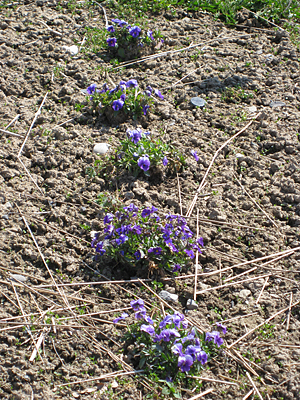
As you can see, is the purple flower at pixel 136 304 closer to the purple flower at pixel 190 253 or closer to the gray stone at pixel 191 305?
the gray stone at pixel 191 305

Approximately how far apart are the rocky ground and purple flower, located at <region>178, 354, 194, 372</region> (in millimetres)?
184

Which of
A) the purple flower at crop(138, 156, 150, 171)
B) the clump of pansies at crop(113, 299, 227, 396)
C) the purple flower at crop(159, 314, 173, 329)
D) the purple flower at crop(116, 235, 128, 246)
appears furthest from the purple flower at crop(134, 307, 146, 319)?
the purple flower at crop(138, 156, 150, 171)

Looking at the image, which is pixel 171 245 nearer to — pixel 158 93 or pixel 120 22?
pixel 158 93

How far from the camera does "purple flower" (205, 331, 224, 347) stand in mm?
2336

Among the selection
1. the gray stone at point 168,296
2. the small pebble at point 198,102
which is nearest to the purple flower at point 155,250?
the gray stone at point 168,296

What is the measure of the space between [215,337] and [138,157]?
160cm

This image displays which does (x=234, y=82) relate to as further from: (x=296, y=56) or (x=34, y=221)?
(x=34, y=221)

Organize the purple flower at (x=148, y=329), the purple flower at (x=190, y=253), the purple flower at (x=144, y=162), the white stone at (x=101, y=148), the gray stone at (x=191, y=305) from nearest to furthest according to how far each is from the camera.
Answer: the purple flower at (x=148, y=329), the gray stone at (x=191, y=305), the purple flower at (x=190, y=253), the purple flower at (x=144, y=162), the white stone at (x=101, y=148)

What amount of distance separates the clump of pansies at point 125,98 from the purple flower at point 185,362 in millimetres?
2333

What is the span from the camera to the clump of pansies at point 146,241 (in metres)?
2.76

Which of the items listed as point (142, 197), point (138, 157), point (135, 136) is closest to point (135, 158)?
point (138, 157)

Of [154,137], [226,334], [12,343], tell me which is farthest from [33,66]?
[226,334]

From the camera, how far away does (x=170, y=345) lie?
2271mm

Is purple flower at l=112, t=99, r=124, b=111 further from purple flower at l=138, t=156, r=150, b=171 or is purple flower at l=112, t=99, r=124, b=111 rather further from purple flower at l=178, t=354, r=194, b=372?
purple flower at l=178, t=354, r=194, b=372
